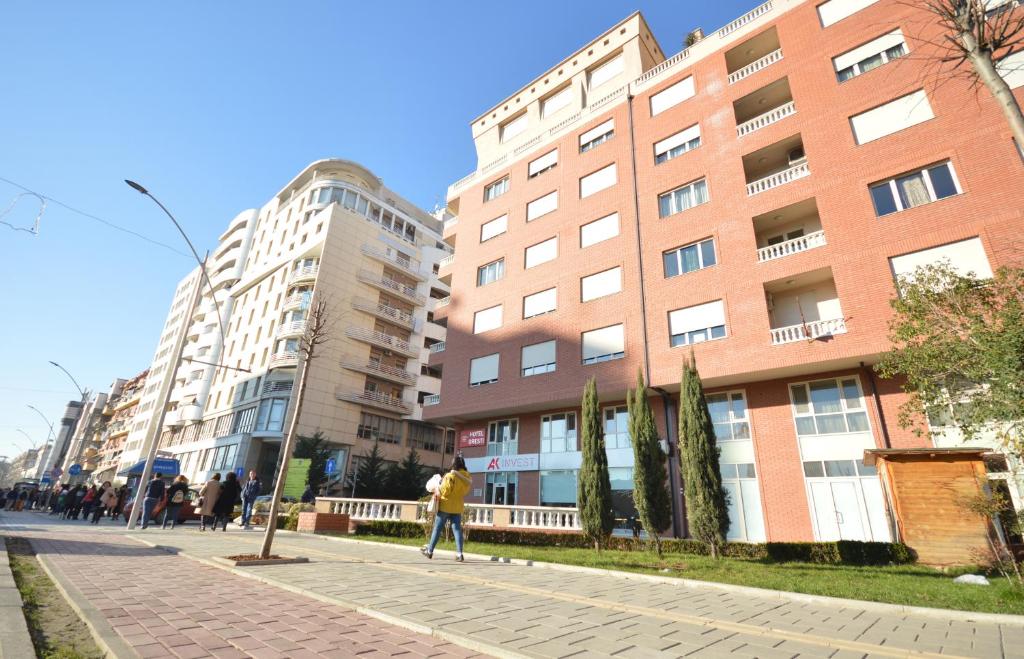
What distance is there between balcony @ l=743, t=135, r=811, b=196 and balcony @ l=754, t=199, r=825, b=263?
43.8 inches

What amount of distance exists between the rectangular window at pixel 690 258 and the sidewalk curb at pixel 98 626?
20145mm

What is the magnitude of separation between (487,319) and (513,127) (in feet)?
47.5

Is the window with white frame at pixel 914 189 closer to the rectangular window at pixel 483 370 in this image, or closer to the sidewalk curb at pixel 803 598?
the sidewalk curb at pixel 803 598

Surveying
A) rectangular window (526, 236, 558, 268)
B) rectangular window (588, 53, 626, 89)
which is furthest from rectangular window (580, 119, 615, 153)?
rectangular window (526, 236, 558, 268)

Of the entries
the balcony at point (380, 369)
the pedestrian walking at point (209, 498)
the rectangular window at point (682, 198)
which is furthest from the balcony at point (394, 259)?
the pedestrian walking at point (209, 498)

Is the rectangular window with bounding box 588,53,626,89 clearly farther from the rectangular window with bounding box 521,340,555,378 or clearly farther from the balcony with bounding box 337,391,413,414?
the balcony with bounding box 337,391,413,414

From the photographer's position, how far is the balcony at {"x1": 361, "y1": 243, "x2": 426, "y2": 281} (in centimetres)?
4488

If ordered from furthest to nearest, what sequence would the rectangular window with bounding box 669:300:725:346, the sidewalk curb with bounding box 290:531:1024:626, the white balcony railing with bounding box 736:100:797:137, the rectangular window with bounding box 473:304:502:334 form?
the rectangular window with bounding box 473:304:502:334
the white balcony railing with bounding box 736:100:797:137
the rectangular window with bounding box 669:300:725:346
the sidewalk curb with bounding box 290:531:1024:626

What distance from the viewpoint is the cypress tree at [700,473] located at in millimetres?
12422

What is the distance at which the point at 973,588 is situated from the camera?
7.13 m

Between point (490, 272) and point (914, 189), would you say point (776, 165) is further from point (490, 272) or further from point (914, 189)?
point (490, 272)

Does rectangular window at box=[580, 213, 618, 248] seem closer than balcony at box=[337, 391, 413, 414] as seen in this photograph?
Yes

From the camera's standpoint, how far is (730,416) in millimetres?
18578

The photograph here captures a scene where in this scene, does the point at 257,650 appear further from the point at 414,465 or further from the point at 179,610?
the point at 414,465
